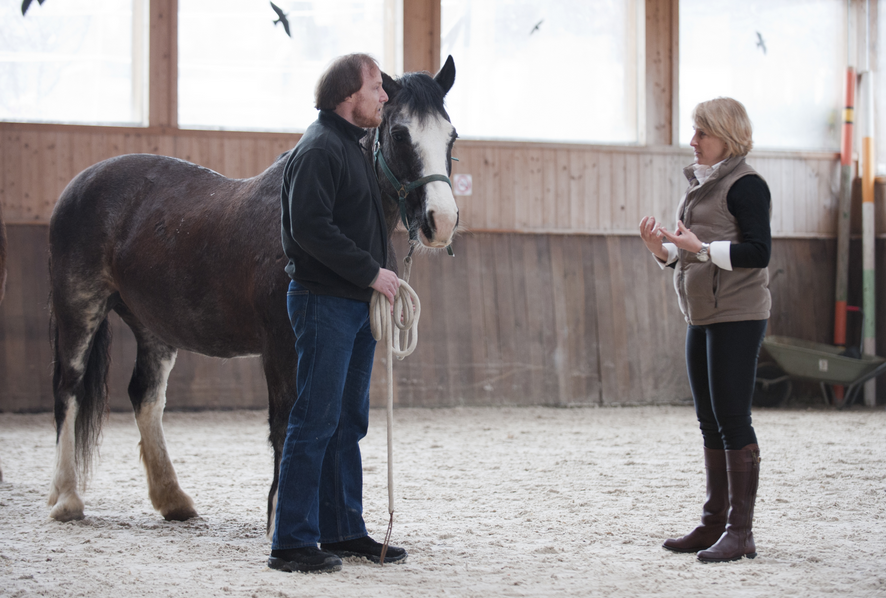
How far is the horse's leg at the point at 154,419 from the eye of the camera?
3.12 metres

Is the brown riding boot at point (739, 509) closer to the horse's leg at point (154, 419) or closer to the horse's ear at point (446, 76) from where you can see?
the horse's ear at point (446, 76)

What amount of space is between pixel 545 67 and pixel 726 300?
5.23 meters

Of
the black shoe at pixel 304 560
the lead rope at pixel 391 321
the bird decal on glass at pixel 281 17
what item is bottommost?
the black shoe at pixel 304 560

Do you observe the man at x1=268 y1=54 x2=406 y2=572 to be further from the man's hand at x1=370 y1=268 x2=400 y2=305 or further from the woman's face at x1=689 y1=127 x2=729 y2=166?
the woman's face at x1=689 y1=127 x2=729 y2=166

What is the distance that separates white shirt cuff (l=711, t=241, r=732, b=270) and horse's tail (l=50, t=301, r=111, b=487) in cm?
257

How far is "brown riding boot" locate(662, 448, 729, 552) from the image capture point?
2.56m

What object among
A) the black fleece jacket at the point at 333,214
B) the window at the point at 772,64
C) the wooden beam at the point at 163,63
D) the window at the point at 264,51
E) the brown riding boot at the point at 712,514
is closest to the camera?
the black fleece jacket at the point at 333,214

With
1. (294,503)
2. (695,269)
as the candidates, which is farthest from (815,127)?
(294,503)

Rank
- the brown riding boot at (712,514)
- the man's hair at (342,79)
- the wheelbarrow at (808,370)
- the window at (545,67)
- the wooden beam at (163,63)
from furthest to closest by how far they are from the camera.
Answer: the window at (545,67)
the wheelbarrow at (808,370)
the wooden beam at (163,63)
the brown riding boot at (712,514)
the man's hair at (342,79)

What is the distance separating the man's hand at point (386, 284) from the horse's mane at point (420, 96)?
1.74 ft

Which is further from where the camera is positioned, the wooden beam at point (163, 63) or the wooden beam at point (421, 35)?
the wooden beam at point (421, 35)

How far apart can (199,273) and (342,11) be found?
14.9ft

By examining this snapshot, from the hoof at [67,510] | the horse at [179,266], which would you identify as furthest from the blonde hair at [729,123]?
the hoof at [67,510]

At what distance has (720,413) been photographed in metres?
2.45
